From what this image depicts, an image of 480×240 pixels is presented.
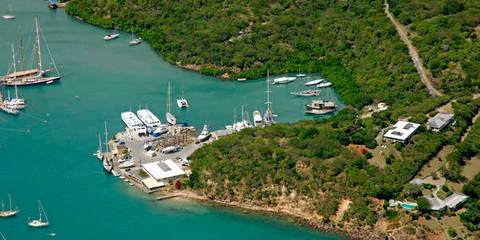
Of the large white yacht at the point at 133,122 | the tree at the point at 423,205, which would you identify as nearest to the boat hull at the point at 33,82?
the large white yacht at the point at 133,122

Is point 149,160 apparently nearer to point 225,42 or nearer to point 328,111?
point 328,111

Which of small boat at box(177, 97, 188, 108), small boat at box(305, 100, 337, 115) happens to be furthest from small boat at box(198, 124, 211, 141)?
small boat at box(305, 100, 337, 115)

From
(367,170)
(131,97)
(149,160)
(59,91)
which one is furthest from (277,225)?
(59,91)

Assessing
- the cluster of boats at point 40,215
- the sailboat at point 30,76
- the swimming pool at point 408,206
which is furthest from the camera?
the sailboat at point 30,76

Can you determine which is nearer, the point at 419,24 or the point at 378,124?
the point at 378,124

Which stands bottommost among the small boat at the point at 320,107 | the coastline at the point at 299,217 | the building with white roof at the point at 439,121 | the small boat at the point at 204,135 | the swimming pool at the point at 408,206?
the coastline at the point at 299,217

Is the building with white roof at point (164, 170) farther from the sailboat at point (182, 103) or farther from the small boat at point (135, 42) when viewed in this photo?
the small boat at point (135, 42)

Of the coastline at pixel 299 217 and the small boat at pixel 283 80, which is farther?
the small boat at pixel 283 80
